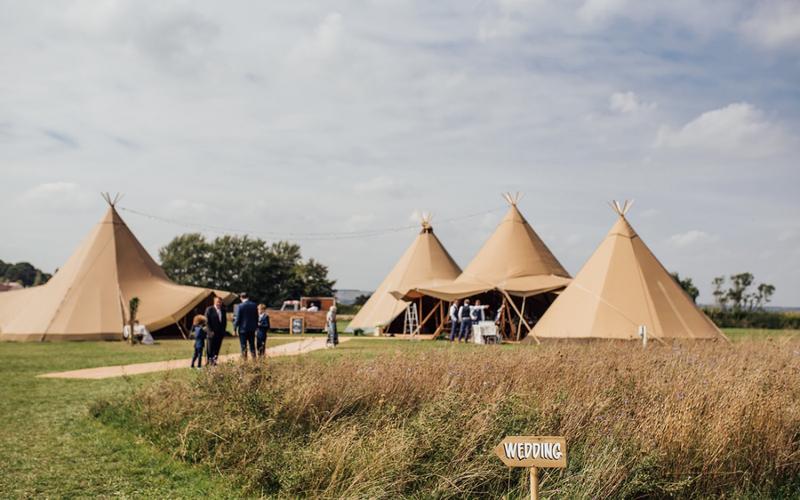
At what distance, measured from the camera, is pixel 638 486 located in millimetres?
5941

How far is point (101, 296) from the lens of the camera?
2678cm

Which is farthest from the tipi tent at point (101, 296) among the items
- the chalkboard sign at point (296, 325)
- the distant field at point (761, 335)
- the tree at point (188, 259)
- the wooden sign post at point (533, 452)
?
the tree at point (188, 259)

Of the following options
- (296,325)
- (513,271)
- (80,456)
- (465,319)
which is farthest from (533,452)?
(296,325)

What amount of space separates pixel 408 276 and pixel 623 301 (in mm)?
12025

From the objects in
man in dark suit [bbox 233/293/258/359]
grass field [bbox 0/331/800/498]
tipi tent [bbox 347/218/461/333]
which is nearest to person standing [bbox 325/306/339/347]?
man in dark suit [bbox 233/293/258/359]

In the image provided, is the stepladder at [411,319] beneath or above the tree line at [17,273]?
beneath

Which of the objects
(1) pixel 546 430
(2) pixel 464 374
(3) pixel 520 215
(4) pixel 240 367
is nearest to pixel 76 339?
(3) pixel 520 215

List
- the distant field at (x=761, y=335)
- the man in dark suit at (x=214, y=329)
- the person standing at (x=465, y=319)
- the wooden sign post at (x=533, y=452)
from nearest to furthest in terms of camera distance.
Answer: the wooden sign post at (x=533, y=452), the man in dark suit at (x=214, y=329), the distant field at (x=761, y=335), the person standing at (x=465, y=319)

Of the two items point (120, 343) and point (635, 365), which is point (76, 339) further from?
point (635, 365)

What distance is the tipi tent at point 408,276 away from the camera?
30.1 metres

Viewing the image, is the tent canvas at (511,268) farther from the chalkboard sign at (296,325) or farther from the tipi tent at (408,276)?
the chalkboard sign at (296,325)

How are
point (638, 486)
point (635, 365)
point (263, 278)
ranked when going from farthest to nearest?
point (263, 278) → point (635, 365) → point (638, 486)

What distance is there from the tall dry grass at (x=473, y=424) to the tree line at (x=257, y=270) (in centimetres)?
5042

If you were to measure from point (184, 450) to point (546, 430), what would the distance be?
142 inches
